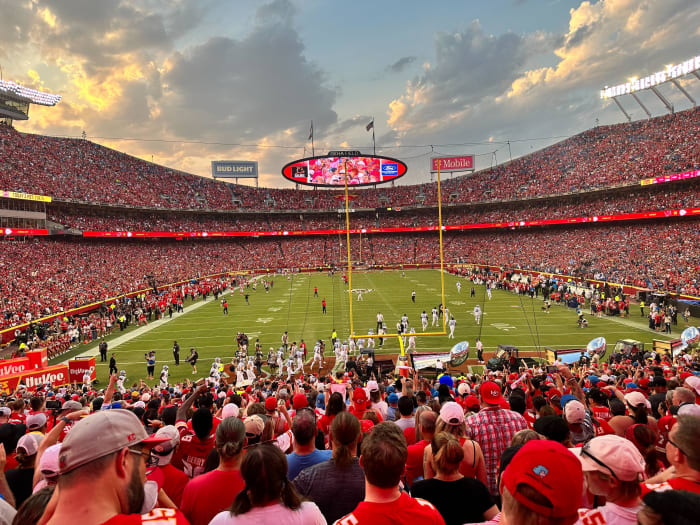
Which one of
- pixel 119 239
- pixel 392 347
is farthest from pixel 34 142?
pixel 392 347

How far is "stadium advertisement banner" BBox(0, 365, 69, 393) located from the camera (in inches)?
556

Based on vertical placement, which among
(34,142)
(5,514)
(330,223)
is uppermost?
(34,142)

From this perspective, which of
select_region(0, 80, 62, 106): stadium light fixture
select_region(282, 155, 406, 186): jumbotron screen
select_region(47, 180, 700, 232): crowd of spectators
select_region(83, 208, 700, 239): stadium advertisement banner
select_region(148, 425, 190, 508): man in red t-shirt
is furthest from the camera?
select_region(282, 155, 406, 186): jumbotron screen

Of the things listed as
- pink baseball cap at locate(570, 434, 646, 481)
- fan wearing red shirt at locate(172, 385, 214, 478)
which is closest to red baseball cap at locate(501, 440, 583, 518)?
pink baseball cap at locate(570, 434, 646, 481)

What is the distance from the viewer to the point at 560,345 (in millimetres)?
19125

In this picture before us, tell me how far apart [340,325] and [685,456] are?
887 inches

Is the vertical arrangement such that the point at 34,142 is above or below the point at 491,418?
above

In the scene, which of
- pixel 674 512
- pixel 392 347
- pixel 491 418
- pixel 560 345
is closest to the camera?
pixel 674 512

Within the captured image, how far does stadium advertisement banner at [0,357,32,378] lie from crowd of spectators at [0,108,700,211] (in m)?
29.5

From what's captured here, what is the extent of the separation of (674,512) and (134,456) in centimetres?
221

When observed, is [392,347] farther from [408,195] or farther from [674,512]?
[408,195]

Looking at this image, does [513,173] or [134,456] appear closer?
[134,456]

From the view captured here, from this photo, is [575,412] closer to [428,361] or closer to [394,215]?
[428,361]

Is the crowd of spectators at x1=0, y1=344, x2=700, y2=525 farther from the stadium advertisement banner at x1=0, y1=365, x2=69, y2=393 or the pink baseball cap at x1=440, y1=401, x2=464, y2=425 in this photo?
the stadium advertisement banner at x1=0, y1=365, x2=69, y2=393
